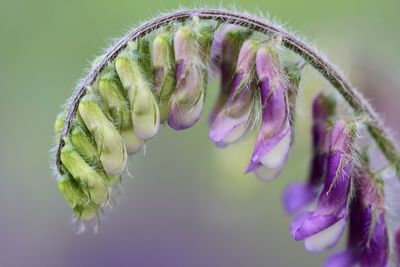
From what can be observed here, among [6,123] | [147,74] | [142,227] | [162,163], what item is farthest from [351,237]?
[6,123]

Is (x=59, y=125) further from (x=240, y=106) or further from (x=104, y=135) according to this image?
(x=240, y=106)

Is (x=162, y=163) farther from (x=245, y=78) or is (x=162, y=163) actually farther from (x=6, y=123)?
(x=245, y=78)

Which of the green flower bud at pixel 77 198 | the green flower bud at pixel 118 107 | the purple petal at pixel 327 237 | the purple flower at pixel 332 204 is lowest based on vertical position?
the purple petal at pixel 327 237

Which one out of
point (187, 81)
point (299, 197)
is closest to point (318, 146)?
point (299, 197)

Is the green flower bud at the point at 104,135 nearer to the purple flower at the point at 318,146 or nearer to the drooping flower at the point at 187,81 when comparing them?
the drooping flower at the point at 187,81

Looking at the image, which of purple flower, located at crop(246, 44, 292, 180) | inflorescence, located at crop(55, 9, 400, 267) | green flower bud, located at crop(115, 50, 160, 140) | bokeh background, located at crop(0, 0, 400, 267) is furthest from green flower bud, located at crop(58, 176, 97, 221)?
bokeh background, located at crop(0, 0, 400, 267)

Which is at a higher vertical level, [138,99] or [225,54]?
[225,54]

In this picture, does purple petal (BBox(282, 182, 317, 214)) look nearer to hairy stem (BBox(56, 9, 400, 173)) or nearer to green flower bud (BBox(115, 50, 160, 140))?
hairy stem (BBox(56, 9, 400, 173))

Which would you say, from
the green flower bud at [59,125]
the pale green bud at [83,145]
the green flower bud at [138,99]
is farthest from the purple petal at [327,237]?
the green flower bud at [59,125]
